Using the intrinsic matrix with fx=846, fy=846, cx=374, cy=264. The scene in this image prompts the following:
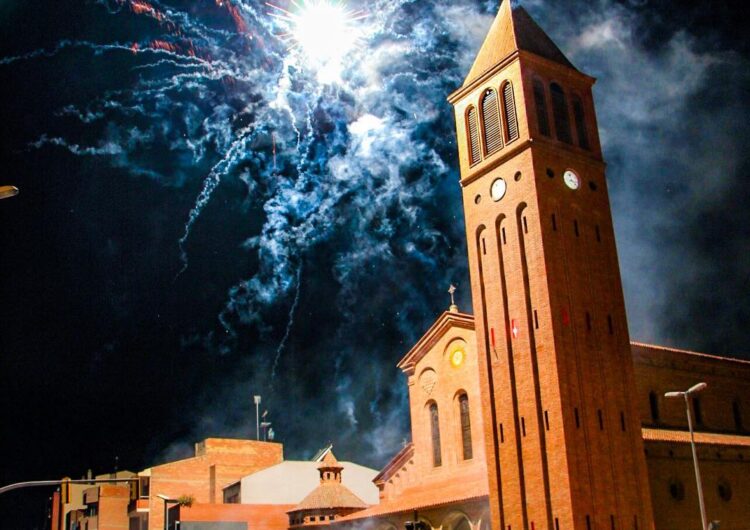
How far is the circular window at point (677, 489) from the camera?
31.8 m

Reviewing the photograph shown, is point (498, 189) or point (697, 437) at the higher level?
point (498, 189)

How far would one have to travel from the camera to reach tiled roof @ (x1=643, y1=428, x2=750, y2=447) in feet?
106

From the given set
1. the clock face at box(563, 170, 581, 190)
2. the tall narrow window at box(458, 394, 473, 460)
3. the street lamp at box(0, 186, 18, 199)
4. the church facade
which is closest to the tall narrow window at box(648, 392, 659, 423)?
the church facade

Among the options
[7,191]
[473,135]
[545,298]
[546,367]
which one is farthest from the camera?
[473,135]

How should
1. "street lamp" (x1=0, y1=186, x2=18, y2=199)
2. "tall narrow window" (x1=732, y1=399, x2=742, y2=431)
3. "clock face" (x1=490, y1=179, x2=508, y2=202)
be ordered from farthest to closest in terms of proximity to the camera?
1. "tall narrow window" (x1=732, y1=399, x2=742, y2=431)
2. "clock face" (x1=490, y1=179, x2=508, y2=202)
3. "street lamp" (x1=0, y1=186, x2=18, y2=199)

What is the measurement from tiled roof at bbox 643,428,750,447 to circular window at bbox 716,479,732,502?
61.7 inches

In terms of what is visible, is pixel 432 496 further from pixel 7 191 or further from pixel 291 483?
pixel 7 191

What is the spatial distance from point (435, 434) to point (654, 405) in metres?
9.71

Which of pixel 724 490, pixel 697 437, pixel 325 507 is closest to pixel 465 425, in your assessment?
pixel 697 437

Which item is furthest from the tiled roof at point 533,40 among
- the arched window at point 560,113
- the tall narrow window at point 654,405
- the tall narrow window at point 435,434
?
the tall narrow window at point 435,434

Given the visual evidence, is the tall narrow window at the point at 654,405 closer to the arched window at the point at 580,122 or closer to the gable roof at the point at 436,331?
the gable roof at the point at 436,331

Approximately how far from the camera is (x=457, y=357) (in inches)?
1510

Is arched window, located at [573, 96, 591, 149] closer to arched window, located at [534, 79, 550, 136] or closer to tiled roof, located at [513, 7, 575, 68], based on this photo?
tiled roof, located at [513, 7, 575, 68]

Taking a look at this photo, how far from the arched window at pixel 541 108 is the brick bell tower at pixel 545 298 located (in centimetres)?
6
